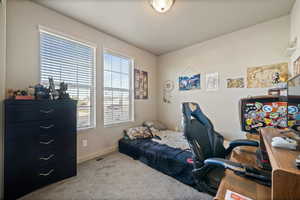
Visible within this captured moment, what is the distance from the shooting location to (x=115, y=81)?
3070mm

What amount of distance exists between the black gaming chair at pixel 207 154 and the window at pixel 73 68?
2.03m

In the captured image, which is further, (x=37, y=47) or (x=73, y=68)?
(x=73, y=68)

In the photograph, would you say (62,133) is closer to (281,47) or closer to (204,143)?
(204,143)

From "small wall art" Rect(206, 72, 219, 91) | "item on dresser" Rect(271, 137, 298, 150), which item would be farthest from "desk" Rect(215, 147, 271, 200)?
"small wall art" Rect(206, 72, 219, 91)

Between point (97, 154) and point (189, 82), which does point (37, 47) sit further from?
point (189, 82)

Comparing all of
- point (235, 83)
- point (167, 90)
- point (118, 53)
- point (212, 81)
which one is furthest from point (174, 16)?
point (167, 90)

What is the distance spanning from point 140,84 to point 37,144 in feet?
8.29

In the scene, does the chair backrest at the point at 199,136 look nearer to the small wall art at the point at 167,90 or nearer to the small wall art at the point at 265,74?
the small wall art at the point at 265,74

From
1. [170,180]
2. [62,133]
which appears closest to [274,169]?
[170,180]

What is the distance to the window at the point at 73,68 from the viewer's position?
207cm

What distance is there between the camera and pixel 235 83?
8.93 ft

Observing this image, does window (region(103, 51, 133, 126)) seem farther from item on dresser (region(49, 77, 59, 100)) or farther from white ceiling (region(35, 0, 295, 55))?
item on dresser (region(49, 77, 59, 100))

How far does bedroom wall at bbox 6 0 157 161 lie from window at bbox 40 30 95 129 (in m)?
0.11

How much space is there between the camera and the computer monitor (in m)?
0.88
